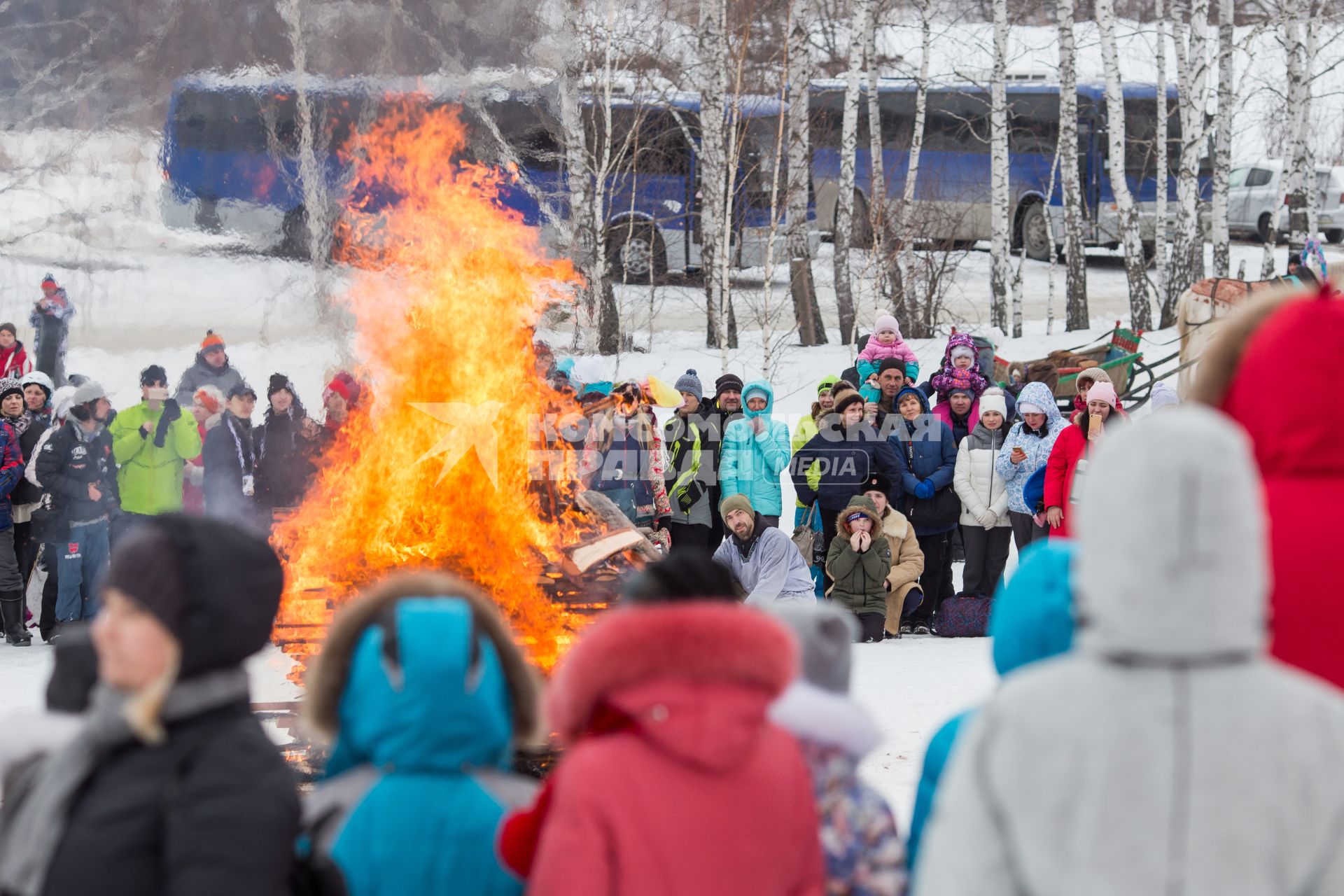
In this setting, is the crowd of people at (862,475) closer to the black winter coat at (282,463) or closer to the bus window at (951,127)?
the black winter coat at (282,463)

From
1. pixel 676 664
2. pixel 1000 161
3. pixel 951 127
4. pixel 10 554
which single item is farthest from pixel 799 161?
pixel 676 664

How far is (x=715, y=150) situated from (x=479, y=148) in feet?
10.9

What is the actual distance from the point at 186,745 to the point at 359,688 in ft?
1.01

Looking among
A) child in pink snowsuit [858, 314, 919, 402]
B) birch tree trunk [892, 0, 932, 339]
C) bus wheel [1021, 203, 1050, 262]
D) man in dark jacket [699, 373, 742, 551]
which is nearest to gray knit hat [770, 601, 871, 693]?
man in dark jacket [699, 373, 742, 551]

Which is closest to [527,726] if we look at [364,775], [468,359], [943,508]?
[364,775]

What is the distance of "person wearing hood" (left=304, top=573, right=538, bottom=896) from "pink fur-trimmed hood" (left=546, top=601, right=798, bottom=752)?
0.19 metres

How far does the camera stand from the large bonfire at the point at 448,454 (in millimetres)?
7207

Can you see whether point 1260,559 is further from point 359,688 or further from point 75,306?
point 75,306

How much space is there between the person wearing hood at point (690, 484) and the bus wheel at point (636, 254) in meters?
8.86

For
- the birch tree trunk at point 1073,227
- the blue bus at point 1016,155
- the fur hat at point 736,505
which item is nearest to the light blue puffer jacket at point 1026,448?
the fur hat at point 736,505

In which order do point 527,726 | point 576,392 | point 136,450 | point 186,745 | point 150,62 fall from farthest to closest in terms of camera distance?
point 150,62
point 576,392
point 136,450
point 527,726
point 186,745

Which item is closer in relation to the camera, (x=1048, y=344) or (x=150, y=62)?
(x=150, y=62)

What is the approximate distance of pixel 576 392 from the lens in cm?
1011

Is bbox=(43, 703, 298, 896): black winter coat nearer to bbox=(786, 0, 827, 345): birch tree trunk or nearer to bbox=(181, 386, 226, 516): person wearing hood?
bbox=(181, 386, 226, 516): person wearing hood
